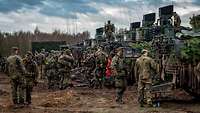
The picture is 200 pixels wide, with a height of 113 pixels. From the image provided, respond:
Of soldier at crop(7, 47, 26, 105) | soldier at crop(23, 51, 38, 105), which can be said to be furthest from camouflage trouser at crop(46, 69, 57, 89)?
soldier at crop(7, 47, 26, 105)

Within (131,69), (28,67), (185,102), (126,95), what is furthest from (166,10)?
(28,67)

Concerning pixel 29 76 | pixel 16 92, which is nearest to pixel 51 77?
pixel 29 76

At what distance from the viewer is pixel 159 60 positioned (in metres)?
15.3

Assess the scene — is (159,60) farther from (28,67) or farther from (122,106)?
(28,67)

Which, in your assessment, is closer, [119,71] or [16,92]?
[16,92]

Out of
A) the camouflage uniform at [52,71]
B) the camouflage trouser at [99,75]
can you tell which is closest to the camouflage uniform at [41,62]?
the camouflage uniform at [52,71]

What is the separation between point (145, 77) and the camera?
1396 centimetres

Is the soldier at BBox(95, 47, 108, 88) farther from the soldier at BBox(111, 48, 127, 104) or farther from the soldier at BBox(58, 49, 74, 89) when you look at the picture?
the soldier at BBox(111, 48, 127, 104)

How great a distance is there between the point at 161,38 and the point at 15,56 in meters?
4.72

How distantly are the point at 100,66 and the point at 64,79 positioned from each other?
1669mm

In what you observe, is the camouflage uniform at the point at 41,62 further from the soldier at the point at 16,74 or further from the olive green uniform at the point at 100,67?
the soldier at the point at 16,74

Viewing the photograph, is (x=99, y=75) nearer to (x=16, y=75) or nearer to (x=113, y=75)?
(x=113, y=75)

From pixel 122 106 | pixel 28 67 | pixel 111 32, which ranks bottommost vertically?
pixel 122 106

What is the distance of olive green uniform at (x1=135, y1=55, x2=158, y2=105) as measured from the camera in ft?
45.9
